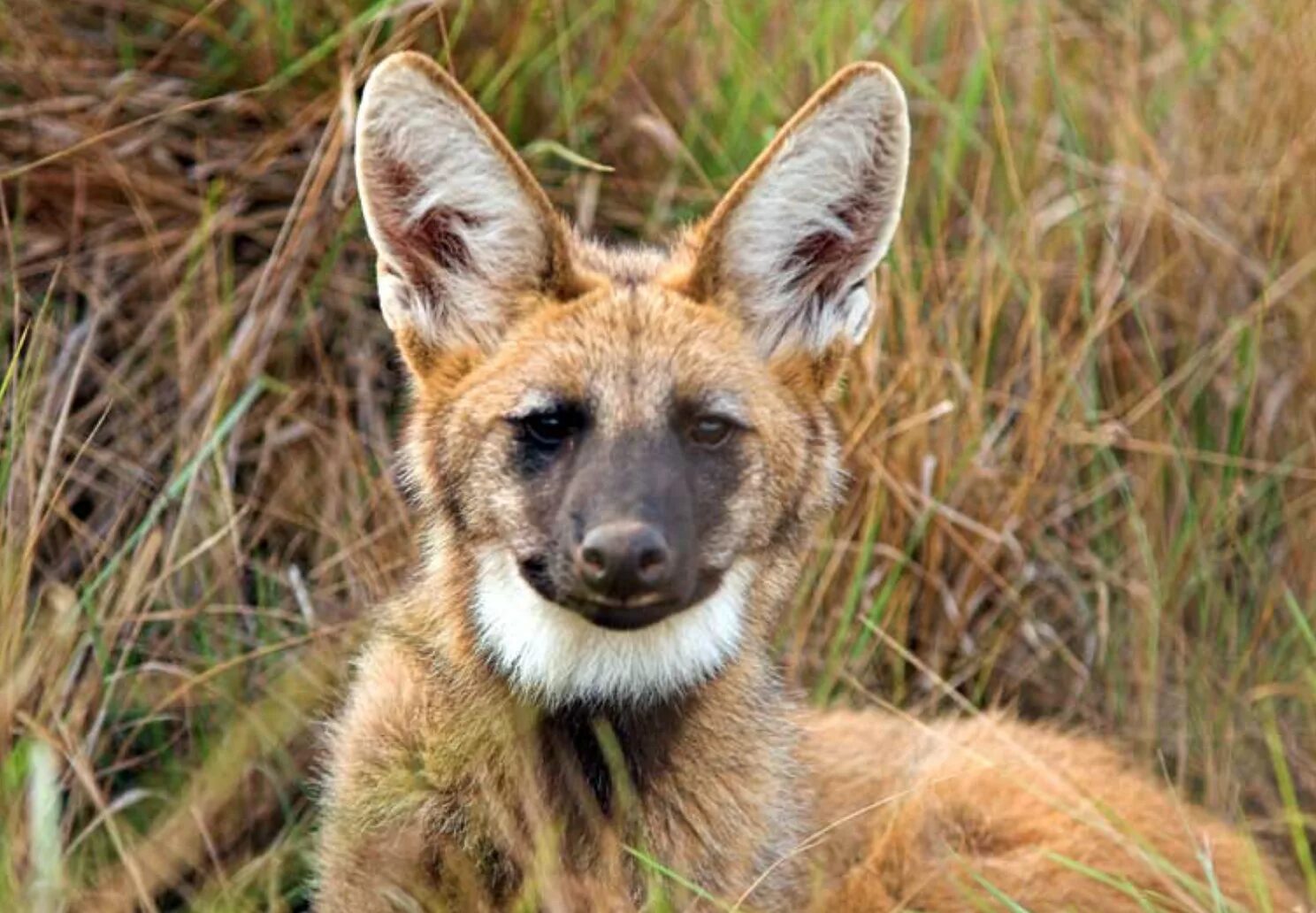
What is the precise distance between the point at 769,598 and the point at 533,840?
22.4 inches

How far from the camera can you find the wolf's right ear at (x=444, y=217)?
10.8ft

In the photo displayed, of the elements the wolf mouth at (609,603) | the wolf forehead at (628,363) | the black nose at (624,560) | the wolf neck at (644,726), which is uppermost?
the wolf forehead at (628,363)

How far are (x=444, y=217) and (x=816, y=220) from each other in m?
Result: 0.63

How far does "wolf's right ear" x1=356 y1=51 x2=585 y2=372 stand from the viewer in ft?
10.8

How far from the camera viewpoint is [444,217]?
350cm

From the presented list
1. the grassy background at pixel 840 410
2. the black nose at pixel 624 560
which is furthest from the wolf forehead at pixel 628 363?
the grassy background at pixel 840 410

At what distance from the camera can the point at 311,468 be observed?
15.5 ft

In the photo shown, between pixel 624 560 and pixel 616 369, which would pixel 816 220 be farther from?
pixel 624 560

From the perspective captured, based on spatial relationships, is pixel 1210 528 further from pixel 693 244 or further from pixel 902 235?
pixel 693 244

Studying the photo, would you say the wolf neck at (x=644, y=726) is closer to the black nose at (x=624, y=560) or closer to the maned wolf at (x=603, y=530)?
the maned wolf at (x=603, y=530)

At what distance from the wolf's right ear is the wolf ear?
0.93 ft

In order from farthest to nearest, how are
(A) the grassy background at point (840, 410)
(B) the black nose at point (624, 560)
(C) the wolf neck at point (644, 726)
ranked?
(A) the grassy background at point (840, 410) < (C) the wolf neck at point (644, 726) < (B) the black nose at point (624, 560)

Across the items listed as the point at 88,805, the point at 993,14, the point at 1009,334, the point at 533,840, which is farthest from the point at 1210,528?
the point at 88,805

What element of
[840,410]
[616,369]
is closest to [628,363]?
[616,369]
